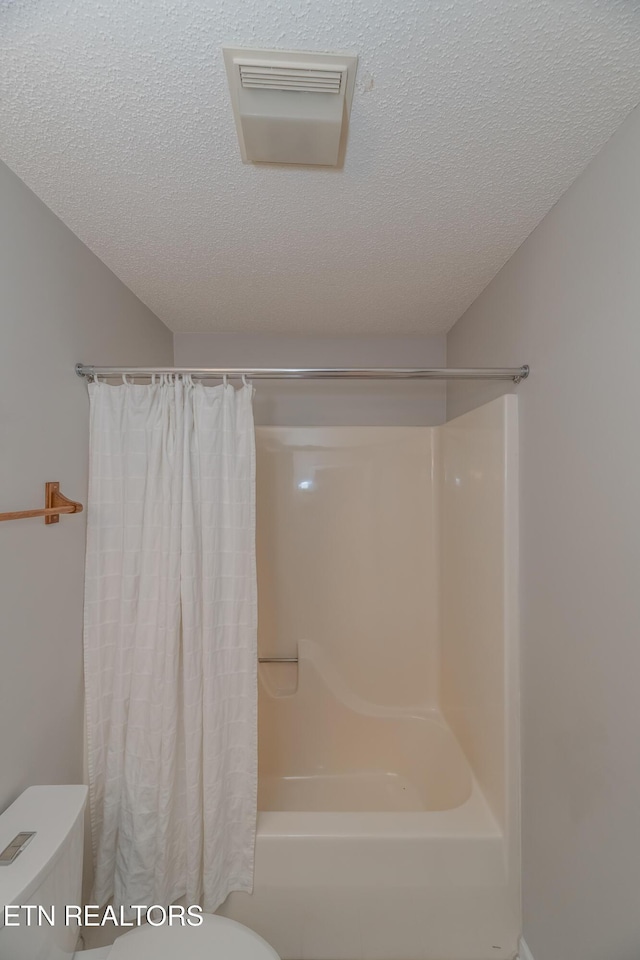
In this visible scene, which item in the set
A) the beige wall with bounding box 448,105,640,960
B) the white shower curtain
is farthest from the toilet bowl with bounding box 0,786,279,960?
the beige wall with bounding box 448,105,640,960

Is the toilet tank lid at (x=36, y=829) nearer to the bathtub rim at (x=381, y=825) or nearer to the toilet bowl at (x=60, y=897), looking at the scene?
the toilet bowl at (x=60, y=897)

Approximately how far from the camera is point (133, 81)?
964 mm

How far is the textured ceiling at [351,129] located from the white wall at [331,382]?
0.84 meters

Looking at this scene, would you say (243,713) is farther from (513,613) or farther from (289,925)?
(513,613)

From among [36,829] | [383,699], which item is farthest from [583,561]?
[383,699]

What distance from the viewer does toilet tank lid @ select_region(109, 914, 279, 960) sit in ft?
3.96

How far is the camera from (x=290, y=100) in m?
0.96

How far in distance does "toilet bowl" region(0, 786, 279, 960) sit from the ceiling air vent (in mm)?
1655

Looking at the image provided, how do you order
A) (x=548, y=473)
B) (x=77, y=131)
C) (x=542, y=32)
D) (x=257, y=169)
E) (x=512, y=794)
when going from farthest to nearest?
(x=512, y=794) < (x=548, y=473) < (x=257, y=169) < (x=77, y=131) < (x=542, y=32)

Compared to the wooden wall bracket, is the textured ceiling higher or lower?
higher

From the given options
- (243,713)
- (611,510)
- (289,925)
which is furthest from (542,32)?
(289,925)

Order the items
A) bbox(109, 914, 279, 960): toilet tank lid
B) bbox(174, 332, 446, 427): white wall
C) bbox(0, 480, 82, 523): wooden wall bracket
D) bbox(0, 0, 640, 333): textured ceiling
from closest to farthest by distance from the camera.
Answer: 1. bbox(0, 0, 640, 333): textured ceiling
2. bbox(109, 914, 279, 960): toilet tank lid
3. bbox(0, 480, 82, 523): wooden wall bracket
4. bbox(174, 332, 446, 427): white wall

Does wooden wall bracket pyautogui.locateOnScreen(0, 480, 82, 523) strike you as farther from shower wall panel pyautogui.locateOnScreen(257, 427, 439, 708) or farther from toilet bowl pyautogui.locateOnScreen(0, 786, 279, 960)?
shower wall panel pyautogui.locateOnScreen(257, 427, 439, 708)

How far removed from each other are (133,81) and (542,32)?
0.77 m
